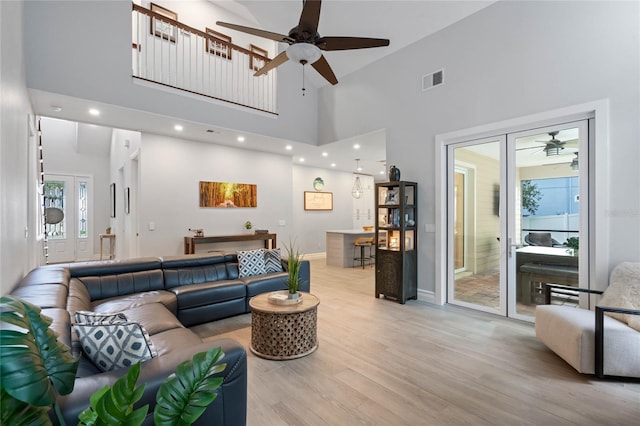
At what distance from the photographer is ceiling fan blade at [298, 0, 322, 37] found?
8.45ft

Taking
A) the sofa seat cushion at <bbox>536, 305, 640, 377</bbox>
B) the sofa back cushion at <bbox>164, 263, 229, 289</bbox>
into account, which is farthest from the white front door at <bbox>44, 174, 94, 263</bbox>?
the sofa seat cushion at <bbox>536, 305, 640, 377</bbox>

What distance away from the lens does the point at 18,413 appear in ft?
2.58

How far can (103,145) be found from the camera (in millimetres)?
9320

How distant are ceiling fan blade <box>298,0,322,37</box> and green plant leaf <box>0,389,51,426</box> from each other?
2.94 meters

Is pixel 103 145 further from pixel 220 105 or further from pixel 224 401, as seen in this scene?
pixel 224 401

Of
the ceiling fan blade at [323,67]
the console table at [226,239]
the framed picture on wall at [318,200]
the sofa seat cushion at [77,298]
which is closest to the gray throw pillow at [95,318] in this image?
the sofa seat cushion at [77,298]

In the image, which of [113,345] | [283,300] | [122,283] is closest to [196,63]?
[122,283]

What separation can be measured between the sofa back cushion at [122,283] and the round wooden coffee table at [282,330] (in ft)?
5.37

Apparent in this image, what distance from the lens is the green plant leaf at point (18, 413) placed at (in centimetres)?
74

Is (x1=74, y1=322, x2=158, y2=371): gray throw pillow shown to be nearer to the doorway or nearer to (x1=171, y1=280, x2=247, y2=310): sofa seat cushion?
(x1=171, y1=280, x2=247, y2=310): sofa seat cushion

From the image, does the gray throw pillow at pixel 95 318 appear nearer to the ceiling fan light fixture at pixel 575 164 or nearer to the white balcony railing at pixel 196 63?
the white balcony railing at pixel 196 63

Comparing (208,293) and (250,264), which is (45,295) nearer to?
(208,293)

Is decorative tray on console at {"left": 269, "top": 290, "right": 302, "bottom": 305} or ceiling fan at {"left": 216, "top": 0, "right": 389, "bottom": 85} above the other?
ceiling fan at {"left": 216, "top": 0, "right": 389, "bottom": 85}

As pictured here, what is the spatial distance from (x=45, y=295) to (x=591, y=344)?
4343 millimetres
